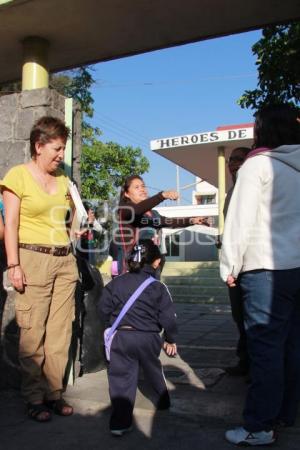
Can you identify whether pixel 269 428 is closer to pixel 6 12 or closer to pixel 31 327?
pixel 31 327

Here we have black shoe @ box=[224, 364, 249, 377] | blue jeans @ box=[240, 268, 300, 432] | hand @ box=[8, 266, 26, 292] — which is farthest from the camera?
black shoe @ box=[224, 364, 249, 377]

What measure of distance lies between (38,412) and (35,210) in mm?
1383

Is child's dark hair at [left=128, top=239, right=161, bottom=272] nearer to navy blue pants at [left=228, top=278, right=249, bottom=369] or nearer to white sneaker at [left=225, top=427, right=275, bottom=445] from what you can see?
navy blue pants at [left=228, top=278, right=249, bottom=369]

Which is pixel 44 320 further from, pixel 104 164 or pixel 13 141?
pixel 104 164

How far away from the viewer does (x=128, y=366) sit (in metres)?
3.45

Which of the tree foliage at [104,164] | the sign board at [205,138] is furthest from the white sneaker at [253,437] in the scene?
the tree foliage at [104,164]

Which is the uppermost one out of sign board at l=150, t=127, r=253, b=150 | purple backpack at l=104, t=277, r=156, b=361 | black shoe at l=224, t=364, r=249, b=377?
sign board at l=150, t=127, r=253, b=150

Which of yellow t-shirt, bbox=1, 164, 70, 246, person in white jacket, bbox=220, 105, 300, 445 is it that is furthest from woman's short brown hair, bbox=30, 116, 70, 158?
person in white jacket, bbox=220, 105, 300, 445

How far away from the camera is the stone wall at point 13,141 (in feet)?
13.7

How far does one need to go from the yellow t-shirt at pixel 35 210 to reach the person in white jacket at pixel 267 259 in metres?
1.32

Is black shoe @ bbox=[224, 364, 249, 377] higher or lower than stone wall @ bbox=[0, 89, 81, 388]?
lower

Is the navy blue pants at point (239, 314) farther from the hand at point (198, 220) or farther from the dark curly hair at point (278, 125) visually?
the dark curly hair at point (278, 125)

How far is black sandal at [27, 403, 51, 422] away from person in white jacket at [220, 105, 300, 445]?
1.32m

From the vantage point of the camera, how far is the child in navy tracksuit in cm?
341
